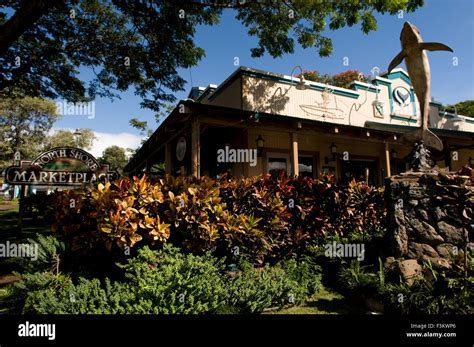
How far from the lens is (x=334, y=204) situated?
6.46 meters

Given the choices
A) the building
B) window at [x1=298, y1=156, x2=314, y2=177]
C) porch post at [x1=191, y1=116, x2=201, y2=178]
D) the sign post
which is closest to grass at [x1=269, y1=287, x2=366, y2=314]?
porch post at [x1=191, y1=116, x2=201, y2=178]

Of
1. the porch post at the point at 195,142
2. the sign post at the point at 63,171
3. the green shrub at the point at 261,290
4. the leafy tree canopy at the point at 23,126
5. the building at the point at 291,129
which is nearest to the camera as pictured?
the green shrub at the point at 261,290

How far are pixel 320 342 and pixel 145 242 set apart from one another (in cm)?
309

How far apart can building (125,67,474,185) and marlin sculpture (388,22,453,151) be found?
342 centimetres

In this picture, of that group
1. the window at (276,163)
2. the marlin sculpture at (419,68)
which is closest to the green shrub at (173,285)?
the marlin sculpture at (419,68)

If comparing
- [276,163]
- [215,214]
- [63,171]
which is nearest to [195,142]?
[215,214]

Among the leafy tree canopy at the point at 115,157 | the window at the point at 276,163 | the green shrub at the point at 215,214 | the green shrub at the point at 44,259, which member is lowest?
the green shrub at the point at 44,259

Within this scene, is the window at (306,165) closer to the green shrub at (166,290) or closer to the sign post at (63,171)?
the green shrub at (166,290)

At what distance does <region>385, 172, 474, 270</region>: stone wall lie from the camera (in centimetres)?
485

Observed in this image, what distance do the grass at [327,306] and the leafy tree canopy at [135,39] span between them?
829 cm

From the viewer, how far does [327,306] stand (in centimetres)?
444

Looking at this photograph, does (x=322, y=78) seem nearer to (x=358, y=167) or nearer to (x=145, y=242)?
(x=358, y=167)

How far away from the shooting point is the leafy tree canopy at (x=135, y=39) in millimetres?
10422

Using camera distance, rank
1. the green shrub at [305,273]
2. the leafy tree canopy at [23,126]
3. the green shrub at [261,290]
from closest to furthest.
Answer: the green shrub at [261,290] < the green shrub at [305,273] < the leafy tree canopy at [23,126]
